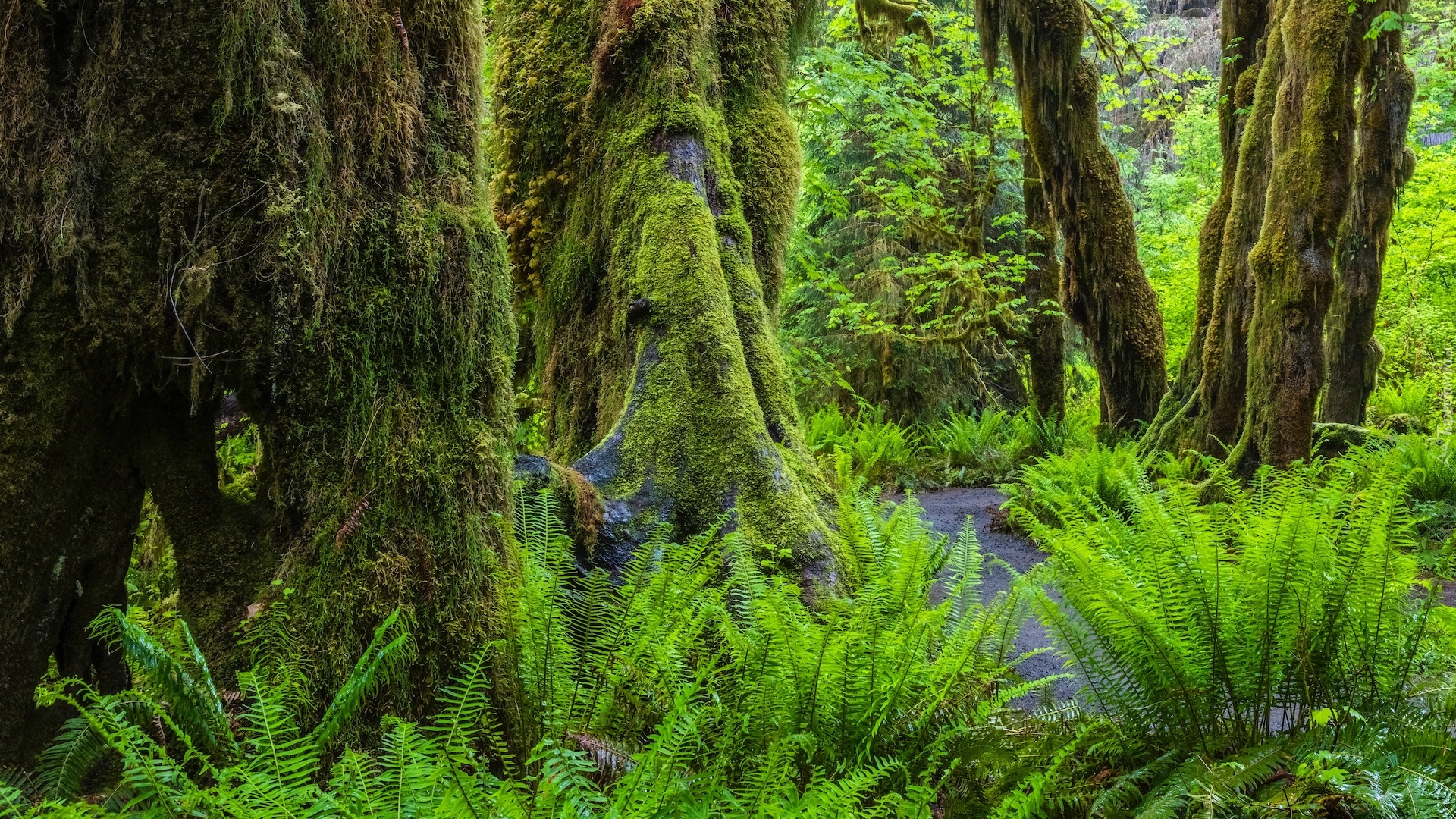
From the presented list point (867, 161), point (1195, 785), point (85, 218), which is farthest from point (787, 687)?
point (867, 161)

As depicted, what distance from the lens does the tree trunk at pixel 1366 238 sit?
8.37m

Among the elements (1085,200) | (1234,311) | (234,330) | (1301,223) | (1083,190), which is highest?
(1083,190)

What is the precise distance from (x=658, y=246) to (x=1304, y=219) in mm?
4804

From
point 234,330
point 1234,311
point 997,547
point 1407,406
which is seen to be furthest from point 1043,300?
point 234,330

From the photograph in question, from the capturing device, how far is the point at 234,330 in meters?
2.20

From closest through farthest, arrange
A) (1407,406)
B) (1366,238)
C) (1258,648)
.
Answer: (1258,648) → (1366,238) → (1407,406)

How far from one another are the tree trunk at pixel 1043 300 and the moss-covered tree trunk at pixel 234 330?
986 cm

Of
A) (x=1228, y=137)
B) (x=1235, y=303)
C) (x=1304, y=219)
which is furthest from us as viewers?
(x=1228, y=137)

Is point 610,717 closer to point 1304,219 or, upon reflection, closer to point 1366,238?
point 1304,219

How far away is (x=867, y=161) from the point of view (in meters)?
15.0

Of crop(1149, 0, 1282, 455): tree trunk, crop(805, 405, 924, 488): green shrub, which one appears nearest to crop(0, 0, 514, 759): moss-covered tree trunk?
Answer: crop(1149, 0, 1282, 455): tree trunk

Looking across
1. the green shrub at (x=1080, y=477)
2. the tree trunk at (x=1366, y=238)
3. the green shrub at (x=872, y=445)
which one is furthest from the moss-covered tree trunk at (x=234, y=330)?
the tree trunk at (x=1366, y=238)

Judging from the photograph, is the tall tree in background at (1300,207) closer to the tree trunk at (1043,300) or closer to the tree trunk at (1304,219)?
the tree trunk at (1304,219)

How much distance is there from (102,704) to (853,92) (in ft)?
27.5
